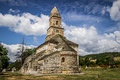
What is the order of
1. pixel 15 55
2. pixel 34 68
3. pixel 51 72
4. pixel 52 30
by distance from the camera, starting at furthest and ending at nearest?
pixel 15 55
pixel 52 30
pixel 34 68
pixel 51 72

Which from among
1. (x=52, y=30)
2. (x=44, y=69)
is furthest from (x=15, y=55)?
(x=44, y=69)

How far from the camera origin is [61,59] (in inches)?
1549

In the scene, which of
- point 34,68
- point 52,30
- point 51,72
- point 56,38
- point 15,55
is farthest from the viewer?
point 15,55

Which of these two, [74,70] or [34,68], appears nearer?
[74,70]

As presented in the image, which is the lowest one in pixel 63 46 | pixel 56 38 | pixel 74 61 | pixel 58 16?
pixel 74 61

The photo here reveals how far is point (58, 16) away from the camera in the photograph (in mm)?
54531

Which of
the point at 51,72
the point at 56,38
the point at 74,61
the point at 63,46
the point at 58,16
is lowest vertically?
the point at 51,72

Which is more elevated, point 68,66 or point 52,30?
point 52,30

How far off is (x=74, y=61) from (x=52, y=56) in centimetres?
531

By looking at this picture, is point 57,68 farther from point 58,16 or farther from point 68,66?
point 58,16

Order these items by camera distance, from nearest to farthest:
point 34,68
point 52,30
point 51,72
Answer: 1. point 51,72
2. point 34,68
3. point 52,30

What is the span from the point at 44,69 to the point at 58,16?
21179 millimetres

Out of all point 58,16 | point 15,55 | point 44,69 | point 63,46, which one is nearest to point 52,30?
point 58,16

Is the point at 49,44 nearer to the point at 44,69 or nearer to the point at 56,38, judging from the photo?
the point at 56,38
